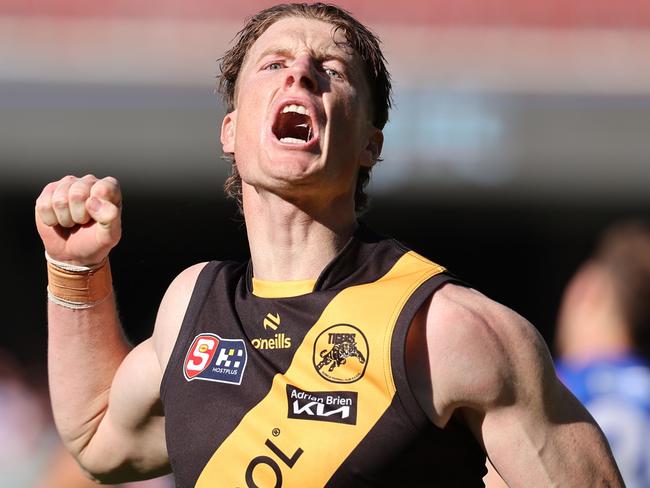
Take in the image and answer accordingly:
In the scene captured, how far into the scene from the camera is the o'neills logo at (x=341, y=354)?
2.61 m

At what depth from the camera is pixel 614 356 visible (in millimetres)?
5602

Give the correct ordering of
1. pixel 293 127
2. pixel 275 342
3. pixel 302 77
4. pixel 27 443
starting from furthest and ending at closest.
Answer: pixel 27 443
pixel 293 127
pixel 302 77
pixel 275 342

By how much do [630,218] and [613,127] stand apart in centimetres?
70

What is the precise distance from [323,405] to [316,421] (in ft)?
0.13

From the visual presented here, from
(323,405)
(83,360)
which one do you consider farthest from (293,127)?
(83,360)

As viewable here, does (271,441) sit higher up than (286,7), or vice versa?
(286,7)

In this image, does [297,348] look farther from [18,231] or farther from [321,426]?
[18,231]

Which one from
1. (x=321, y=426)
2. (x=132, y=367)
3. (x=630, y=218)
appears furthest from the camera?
(x=630, y=218)

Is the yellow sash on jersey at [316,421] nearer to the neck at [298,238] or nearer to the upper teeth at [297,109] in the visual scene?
the neck at [298,238]

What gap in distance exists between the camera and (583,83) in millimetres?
8672

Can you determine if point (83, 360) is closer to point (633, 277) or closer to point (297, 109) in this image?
point (297, 109)

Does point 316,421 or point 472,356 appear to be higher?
point 472,356

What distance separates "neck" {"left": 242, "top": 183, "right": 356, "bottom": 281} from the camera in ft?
9.53

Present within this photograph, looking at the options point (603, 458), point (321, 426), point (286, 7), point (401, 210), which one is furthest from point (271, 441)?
point (401, 210)
